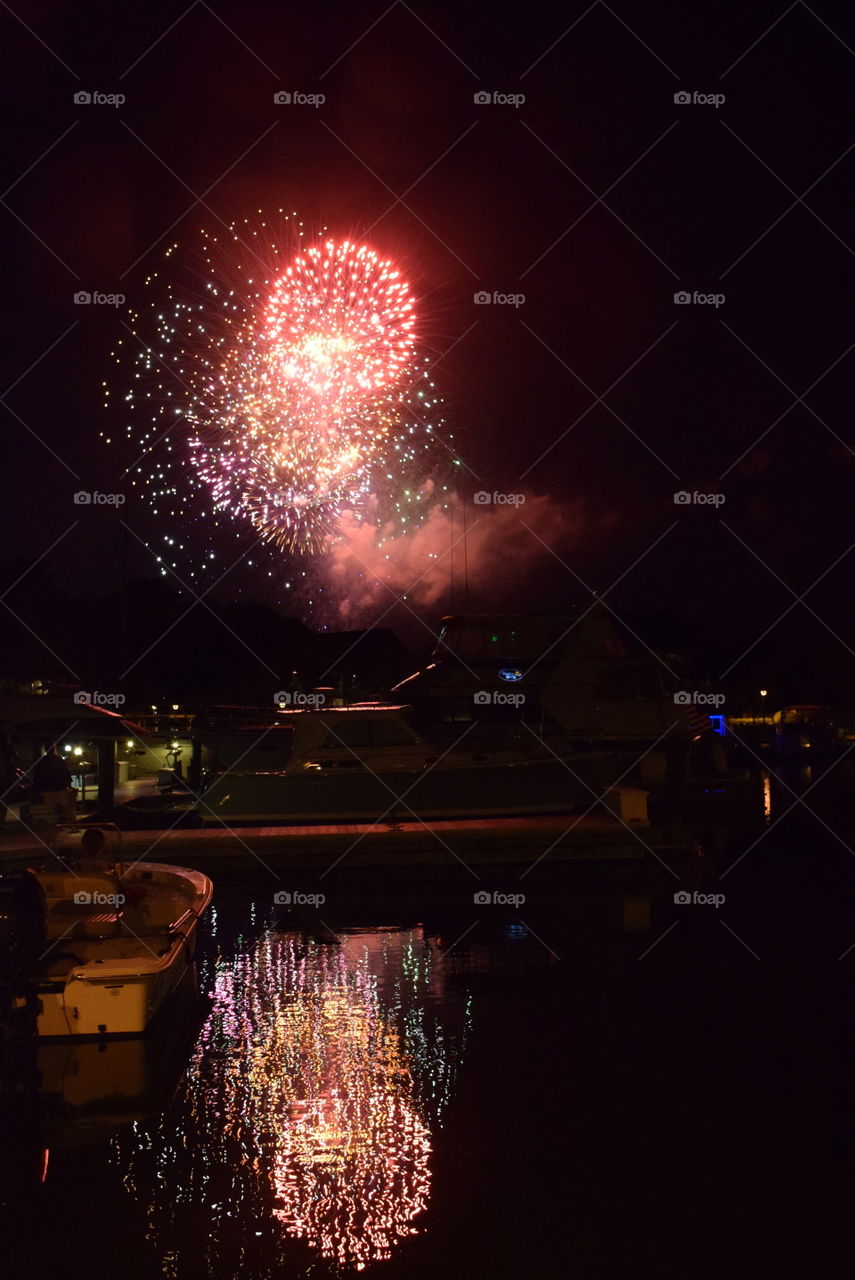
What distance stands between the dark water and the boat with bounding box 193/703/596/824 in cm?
730

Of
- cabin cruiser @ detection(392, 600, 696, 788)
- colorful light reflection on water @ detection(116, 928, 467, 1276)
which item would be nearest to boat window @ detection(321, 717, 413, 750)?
cabin cruiser @ detection(392, 600, 696, 788)

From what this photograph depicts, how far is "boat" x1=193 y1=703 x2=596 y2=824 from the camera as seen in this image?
21031 mm

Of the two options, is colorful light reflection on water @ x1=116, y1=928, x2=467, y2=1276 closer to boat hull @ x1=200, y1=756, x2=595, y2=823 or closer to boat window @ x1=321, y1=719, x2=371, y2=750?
boat hull @ x1=200, y1=756, x2=595, y2=823

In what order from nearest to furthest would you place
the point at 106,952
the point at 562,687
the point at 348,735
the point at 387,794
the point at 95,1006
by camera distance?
the point at 95,1006 → the point at 106,952 → the point at 387,794 → the point at 348,735 → the point at 562,687

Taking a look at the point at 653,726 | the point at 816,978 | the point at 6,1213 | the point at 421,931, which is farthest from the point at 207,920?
the point at 653,726

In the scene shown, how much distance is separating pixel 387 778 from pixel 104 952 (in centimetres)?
1139

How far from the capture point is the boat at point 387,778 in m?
21.0

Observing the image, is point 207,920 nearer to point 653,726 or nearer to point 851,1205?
point 851,1205

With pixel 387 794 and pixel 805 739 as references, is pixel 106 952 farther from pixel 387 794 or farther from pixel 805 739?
pixel 805 739

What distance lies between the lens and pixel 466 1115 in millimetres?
7727

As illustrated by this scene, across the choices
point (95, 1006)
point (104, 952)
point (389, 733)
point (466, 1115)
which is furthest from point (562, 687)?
point (466, 1115)

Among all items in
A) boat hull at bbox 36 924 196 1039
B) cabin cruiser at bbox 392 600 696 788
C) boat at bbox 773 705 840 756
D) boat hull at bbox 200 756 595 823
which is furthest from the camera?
boat at bbox 773 705 840 756

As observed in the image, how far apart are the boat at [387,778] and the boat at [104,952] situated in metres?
8.74

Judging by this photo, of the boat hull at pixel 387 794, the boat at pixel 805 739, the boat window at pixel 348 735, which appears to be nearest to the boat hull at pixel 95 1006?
the boat hull at pixel 387 794
